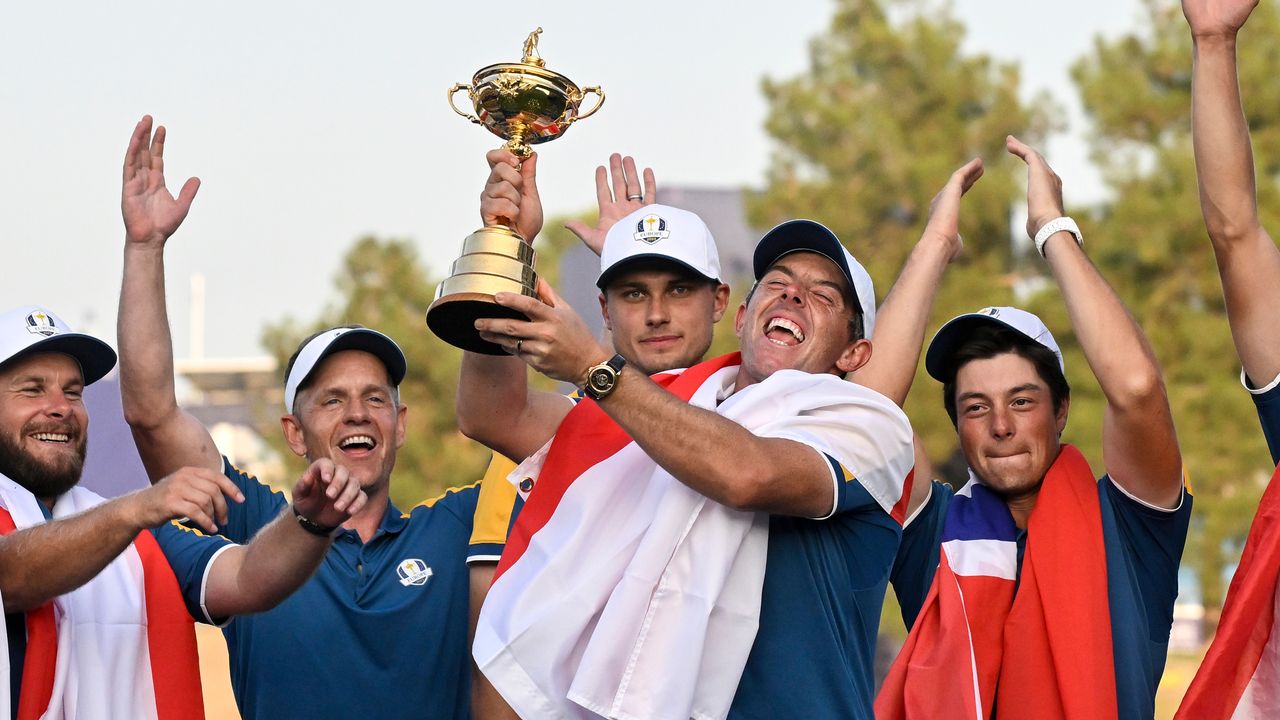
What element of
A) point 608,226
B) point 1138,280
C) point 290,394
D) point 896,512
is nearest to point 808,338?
point 896,512

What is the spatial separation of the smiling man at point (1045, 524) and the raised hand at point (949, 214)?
0.24 ft

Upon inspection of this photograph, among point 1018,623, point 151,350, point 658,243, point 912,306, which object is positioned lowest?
point 1018,623

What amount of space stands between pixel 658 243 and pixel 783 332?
789mm

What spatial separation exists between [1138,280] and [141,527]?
1711 cm

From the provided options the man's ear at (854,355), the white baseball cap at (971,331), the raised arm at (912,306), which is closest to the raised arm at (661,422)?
the man's ear at (854,355)

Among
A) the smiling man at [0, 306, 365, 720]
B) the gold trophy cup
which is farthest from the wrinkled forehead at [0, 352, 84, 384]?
the gold trophy cup

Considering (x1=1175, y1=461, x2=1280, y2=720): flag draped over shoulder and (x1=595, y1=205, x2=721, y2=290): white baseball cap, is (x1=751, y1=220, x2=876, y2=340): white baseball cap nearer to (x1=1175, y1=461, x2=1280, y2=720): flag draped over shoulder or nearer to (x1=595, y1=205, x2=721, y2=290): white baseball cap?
(x1=595, y1=205, x2=721, y2=290): white baseball cap

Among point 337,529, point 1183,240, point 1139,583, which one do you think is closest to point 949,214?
point 1139,583

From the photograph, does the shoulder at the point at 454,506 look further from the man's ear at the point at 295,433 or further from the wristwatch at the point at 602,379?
the wristwatch at the point at 602,379

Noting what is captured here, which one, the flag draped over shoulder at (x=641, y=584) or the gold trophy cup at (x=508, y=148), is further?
the gold trophy cup at (x=508, y=148)

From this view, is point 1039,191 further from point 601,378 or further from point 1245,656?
point 601,378

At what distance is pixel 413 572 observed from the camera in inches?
206

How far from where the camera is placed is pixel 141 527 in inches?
163

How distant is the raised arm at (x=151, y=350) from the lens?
5.21 metres
